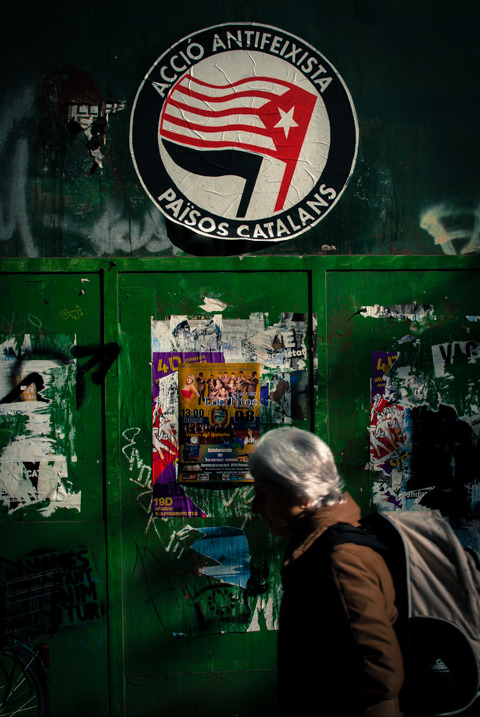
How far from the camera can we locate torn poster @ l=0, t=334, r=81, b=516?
3076mm

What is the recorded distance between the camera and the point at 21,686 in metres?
3.01

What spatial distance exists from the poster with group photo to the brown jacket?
60.3 inches

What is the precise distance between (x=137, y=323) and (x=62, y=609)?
1723 millimetres

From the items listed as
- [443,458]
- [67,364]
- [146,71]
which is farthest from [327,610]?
[146,71]

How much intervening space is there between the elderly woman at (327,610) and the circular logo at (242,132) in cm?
183

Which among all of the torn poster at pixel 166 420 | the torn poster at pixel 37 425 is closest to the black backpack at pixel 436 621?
the torn poster at pixel 166 420

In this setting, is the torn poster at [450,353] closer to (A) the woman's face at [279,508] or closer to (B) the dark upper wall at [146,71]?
(B) the dark upper wall at [146,71]

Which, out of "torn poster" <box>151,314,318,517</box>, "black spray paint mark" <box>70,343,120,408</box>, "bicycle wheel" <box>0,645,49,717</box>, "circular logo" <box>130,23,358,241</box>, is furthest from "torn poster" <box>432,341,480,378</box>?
"bicycle wheel" <box>0,645,49,717</box>

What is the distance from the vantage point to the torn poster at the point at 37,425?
3.08 meters

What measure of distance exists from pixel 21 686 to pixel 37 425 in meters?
1.50

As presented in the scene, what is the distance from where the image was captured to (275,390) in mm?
3090

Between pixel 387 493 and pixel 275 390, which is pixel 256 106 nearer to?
pixel 275 390

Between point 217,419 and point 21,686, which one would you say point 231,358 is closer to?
point 217,419

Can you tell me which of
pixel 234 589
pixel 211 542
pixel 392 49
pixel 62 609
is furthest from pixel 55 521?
pixel 392 49
